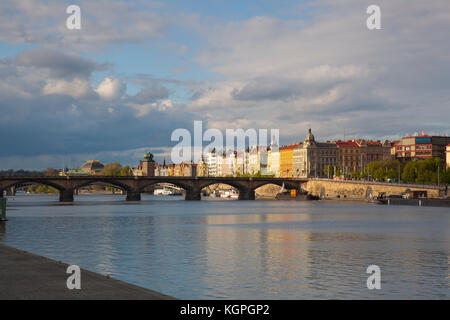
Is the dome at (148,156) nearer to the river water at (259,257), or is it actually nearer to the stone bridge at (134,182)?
the stone bridge at (134,182)

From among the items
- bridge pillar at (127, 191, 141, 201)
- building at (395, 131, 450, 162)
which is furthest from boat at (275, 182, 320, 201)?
building at (395, 131, 450, 162)

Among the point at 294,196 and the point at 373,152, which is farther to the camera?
the point at 373,152

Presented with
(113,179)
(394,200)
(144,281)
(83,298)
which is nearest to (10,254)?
(144,281)

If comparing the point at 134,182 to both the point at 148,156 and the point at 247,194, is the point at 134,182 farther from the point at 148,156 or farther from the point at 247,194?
the point at 148,156

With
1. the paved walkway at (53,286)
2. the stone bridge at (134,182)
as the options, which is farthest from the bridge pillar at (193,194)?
the paved walkway at (53,286)

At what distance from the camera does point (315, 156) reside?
19188 cm

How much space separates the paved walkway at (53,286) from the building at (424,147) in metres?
169

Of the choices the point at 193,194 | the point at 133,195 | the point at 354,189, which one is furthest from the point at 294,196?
the point at 133,195

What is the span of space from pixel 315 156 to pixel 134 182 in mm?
79211

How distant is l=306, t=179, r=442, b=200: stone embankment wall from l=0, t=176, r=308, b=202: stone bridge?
642 centimetres

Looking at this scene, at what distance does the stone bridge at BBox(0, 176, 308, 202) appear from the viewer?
114544 mm

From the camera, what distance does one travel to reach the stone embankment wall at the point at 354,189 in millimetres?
115981
